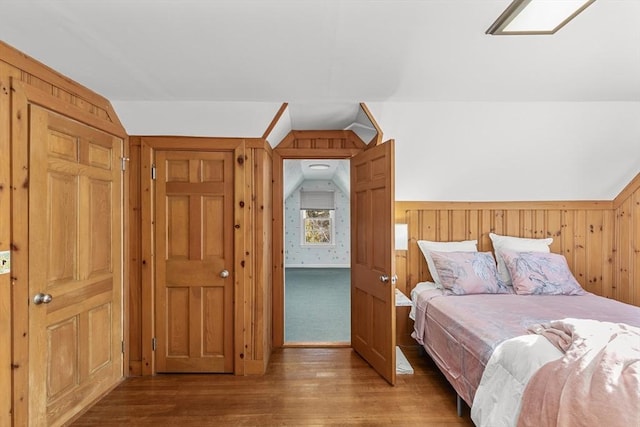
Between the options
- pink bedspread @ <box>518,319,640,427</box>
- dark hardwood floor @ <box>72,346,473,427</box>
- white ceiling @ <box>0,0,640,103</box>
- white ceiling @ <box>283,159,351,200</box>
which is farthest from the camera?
white ceiling @ <box>283,159,351,200</box>

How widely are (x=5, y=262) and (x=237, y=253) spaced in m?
1.41

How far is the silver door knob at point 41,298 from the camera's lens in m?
1.80

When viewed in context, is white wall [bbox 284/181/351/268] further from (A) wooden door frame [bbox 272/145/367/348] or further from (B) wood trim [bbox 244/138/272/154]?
(B) wood trim [bbox 244/138/272/154]

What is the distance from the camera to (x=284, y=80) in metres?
2.21

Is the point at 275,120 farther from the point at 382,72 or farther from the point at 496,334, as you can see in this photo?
the point at 496,334

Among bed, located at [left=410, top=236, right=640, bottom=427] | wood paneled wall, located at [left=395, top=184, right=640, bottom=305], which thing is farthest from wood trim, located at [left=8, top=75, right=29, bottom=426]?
wood paneled wall, located at [left=395, top=184, right=640, bottom=305]

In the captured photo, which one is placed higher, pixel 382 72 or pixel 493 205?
pixel 382 72

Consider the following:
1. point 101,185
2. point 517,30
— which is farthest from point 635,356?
point 101,185

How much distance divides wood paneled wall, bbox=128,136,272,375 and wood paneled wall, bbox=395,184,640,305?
1490 mm

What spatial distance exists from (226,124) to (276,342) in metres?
2.17

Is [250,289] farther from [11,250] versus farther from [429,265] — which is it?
[429,265]

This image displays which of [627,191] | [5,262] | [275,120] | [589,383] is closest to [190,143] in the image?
[275,120]

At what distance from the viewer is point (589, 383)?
129 cm

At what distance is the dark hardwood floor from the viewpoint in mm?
2086
